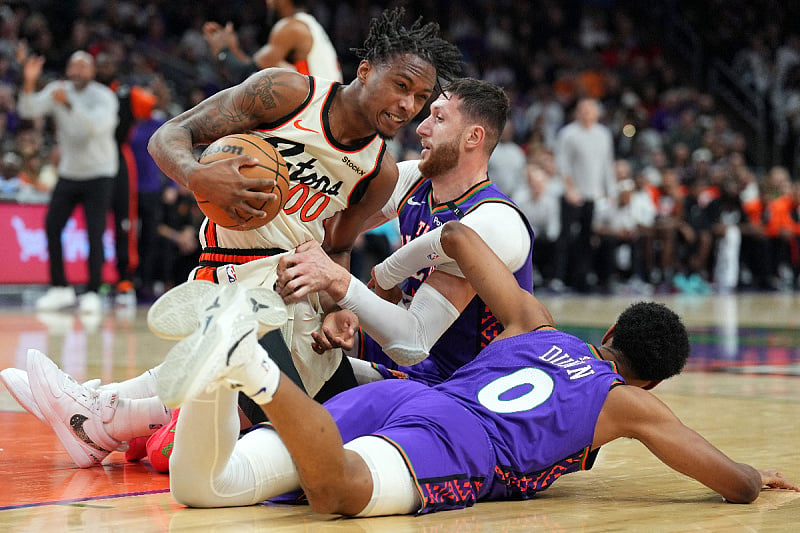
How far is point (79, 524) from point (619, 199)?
1363 centimetres

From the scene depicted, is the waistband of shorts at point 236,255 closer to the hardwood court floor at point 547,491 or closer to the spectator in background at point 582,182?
the hardwood court floor at point 547,491

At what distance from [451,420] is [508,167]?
489 inches

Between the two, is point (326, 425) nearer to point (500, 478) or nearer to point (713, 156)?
point (500, 478)

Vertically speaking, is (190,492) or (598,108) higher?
(598,108)

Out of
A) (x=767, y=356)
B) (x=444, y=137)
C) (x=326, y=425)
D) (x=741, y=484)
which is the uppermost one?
(x=444, y=137)

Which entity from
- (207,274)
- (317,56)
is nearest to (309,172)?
(207,274)

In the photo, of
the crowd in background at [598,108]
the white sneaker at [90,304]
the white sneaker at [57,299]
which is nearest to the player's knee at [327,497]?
the white sneaker at [90,304]

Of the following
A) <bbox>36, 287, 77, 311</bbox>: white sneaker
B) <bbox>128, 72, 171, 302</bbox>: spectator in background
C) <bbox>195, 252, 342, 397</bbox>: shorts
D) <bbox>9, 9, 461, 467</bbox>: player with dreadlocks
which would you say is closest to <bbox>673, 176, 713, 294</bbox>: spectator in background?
<bbox>128, 72, 171, 302</bbox>: spectator in background

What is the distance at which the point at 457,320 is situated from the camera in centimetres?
405

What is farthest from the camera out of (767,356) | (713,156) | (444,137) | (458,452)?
(713,156)

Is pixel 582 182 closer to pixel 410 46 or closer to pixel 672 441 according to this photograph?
pixel 410 46

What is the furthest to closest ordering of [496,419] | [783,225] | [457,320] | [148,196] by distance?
[783,225] → [148,196] → [457,320] → [496,419]

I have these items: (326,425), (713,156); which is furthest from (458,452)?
(713,156)

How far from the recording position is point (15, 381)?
149 inches
